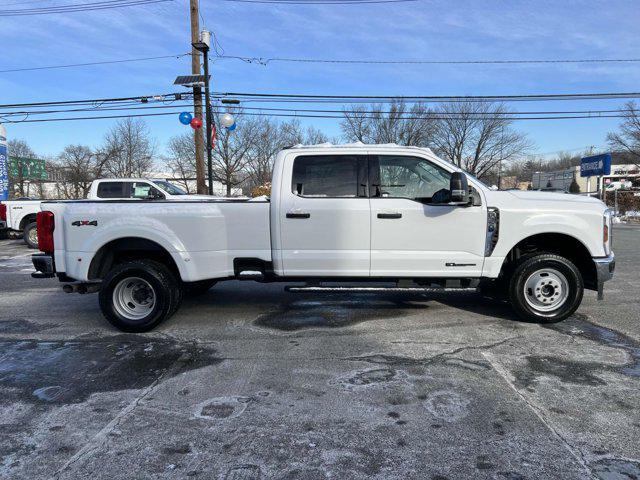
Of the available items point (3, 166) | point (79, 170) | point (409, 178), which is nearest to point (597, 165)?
point (409, 178)

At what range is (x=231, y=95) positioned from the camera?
20625 millimetres

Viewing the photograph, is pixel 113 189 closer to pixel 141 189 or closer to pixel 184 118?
pixel 141 189

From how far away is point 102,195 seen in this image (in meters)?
13.5

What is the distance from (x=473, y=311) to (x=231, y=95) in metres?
17.5

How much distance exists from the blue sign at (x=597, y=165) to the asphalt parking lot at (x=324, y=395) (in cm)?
1804

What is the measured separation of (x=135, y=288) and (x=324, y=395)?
117 inches

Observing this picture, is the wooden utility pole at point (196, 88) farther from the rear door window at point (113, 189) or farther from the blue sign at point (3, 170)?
the blue sign at point (3, 170)

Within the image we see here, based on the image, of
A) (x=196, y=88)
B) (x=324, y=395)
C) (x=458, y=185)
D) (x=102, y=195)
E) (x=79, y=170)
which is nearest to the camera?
(x=324, y=395)

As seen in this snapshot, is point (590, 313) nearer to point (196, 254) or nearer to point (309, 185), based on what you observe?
point (309, 185)

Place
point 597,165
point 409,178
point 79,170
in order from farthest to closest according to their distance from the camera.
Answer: point 79,170, point 597,165, point 409,178

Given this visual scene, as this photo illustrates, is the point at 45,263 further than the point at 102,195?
No

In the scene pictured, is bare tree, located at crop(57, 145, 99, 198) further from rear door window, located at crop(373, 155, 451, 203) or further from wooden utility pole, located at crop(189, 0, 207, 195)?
rear door window, located at crop(373, 155, 451, 203)

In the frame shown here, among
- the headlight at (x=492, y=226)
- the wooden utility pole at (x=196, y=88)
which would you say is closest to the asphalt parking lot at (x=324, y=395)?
the headlight at (x=492, y=226)

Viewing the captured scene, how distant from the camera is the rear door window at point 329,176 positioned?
17.5ft
